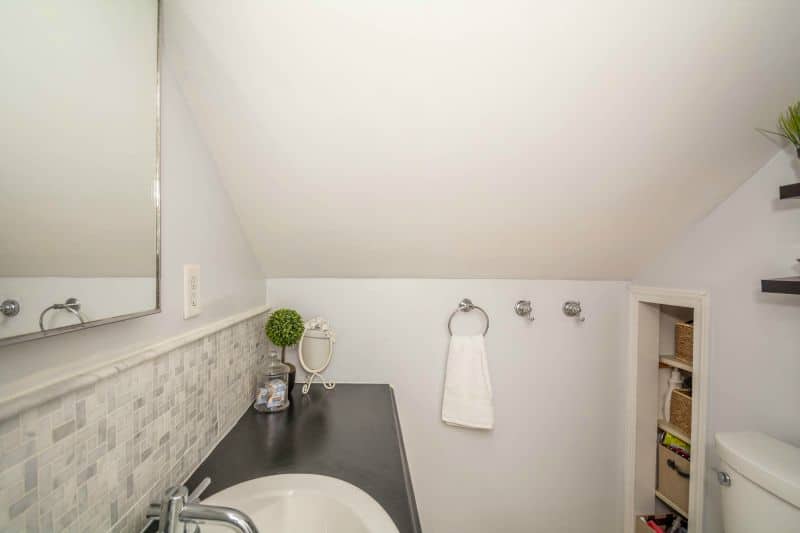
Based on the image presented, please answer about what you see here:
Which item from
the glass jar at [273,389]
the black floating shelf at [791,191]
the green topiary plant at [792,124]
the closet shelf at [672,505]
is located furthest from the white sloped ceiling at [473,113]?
the closet shelf at [672,505]

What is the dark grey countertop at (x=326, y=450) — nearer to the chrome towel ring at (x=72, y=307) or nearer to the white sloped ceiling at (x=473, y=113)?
the chrome towel ring at (x=72, y=307)

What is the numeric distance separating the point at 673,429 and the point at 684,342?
0.41 metres

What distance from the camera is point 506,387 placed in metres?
1.79

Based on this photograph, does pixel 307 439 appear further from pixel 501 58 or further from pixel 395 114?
pixel 501 58

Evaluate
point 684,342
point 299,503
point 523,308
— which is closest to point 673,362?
point 684,342

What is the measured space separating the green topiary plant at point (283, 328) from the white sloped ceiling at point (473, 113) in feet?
0.80

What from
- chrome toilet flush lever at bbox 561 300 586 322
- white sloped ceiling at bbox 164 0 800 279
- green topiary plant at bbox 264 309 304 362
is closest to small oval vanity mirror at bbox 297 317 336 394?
green topiary plant at bbox 264 309 304 362

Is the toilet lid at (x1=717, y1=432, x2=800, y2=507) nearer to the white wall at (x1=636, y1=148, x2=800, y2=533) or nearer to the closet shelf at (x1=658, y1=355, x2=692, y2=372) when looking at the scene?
the white wall at (x1=636, y1=148, x2=800, y2=533)

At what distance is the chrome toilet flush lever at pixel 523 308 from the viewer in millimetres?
A: 1750

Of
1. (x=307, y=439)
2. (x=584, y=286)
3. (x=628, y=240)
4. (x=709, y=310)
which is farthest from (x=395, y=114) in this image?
(x=709, y=310)

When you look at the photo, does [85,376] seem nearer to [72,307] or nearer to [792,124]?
[72,307]

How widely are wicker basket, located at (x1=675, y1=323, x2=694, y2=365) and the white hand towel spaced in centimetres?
92

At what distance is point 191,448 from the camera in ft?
2.96

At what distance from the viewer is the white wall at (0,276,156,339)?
0.46 meters
